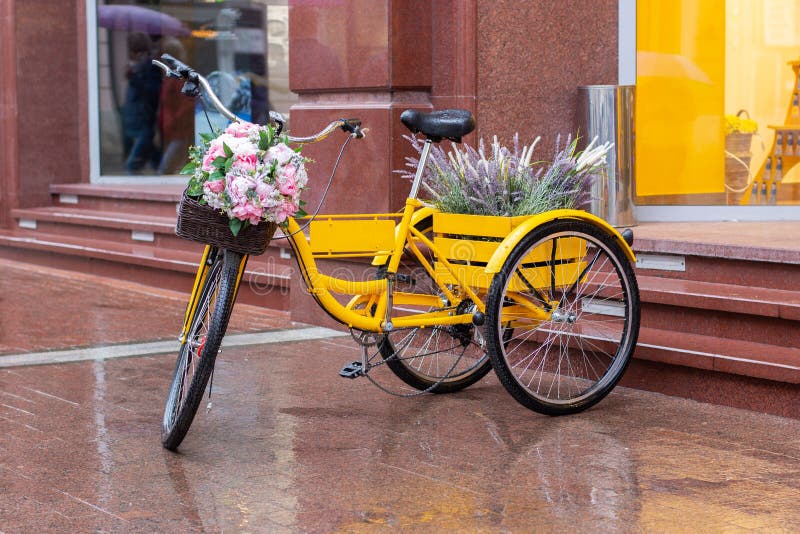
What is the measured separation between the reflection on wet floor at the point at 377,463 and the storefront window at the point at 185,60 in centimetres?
686

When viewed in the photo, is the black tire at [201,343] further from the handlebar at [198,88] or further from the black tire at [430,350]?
the black tire at [430,350]

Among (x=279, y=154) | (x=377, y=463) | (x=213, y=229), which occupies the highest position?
(x=279, y=154)

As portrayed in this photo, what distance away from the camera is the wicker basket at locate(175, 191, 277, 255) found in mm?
4262

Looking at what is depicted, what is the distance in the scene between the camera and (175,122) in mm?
12430

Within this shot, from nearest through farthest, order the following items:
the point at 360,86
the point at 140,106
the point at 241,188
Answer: the point at 241,188 → the point at 360,86 → the point at 140,106

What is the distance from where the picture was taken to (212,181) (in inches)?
164

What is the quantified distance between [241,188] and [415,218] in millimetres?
1112

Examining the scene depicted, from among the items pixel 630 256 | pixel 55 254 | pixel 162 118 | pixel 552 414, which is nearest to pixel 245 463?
pixel 552 414

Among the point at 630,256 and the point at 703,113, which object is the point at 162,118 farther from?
the point at 630,256

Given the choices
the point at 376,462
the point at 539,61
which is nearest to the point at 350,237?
the point at 376,462

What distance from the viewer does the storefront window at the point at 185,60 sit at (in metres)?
12.0

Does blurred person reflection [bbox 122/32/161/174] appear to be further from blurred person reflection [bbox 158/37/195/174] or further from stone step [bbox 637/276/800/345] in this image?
stone step [bbox 637/276/800/345]

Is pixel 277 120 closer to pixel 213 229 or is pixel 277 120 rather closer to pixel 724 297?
pixel 213 229

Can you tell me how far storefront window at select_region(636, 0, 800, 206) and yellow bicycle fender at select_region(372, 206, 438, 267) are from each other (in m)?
3.17
